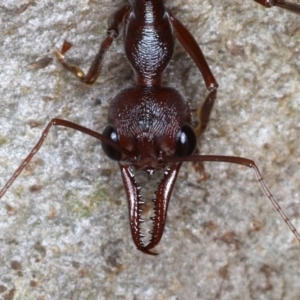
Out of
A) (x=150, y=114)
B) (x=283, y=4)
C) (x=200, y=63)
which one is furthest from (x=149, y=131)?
(x=283, y=4)

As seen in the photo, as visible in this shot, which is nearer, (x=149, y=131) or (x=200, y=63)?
(x=149, y=131)

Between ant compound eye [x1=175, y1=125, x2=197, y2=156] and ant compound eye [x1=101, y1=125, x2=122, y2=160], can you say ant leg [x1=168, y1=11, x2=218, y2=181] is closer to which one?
ant compound eye [x1=175, y1=125, x2=197, y2=156]

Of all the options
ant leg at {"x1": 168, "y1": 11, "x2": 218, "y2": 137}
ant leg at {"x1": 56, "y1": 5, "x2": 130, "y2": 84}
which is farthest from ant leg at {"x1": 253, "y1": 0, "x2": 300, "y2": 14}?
ant leg at {"x1": 56, "y1": 5, "x2": 130, "y2": 84}

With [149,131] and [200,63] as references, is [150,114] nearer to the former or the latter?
[149,131]

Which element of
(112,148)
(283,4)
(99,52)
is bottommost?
(112,148)

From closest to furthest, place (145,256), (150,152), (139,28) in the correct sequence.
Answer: (150,152)
(139,28)
(145,256)

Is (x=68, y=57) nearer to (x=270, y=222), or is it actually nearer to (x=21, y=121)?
(x=21, y=121)

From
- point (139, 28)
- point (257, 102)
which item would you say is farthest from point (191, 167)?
point (139, 28)
